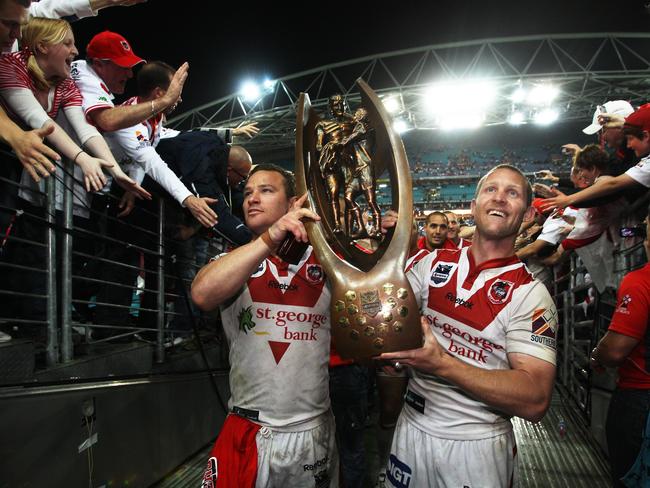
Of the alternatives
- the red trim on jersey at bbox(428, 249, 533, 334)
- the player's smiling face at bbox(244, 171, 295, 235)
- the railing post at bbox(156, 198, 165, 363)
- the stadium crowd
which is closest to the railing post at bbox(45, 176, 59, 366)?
the stadium crowd

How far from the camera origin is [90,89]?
8.37ft

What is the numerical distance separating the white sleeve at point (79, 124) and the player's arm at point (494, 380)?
207cm

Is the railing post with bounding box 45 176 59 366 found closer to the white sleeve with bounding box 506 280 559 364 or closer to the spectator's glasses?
the spectator's glasses

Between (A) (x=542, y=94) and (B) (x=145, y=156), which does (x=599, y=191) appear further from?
(A) (x=542, y=94)

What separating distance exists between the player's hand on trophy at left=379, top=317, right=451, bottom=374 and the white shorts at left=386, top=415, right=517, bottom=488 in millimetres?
470

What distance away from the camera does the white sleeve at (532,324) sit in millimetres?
1437

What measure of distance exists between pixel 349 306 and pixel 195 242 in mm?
2843

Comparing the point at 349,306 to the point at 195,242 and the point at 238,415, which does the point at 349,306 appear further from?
the point at 195,242

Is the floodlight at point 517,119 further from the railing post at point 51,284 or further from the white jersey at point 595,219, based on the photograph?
the railing post at point 51,284

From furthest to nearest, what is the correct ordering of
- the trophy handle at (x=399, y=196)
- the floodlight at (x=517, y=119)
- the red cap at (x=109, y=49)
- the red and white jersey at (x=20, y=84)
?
the floodlight at (x=517, y=119) → the red cap at (x=109, y=49) → the red and white jersey at (x=20, y=84) → the trophy handle at (x=399, y=196)

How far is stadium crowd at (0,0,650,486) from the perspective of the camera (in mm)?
1532

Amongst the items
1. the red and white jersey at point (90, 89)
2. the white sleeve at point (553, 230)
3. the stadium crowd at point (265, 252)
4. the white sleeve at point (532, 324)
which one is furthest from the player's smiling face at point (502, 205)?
the white sleeve at point (553, 230)

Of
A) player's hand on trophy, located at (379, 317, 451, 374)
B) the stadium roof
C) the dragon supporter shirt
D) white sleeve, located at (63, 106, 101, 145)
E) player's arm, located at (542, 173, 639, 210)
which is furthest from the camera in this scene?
the stadium roof

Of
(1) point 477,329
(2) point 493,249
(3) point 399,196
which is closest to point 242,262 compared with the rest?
(3) point 399,196
